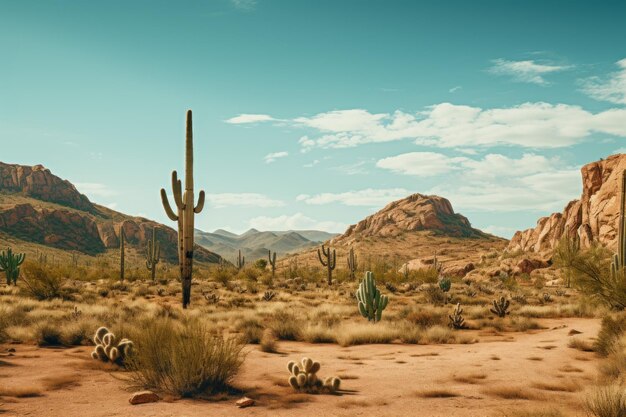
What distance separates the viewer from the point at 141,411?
6203mm

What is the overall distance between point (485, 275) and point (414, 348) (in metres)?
38.8

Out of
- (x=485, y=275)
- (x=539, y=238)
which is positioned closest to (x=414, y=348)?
(x=485, y=275)

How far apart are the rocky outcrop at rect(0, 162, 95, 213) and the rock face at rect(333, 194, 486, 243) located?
233 ft

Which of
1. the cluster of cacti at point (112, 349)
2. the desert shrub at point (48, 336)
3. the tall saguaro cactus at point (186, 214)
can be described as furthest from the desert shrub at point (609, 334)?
the tall saguaro cactus at point (186, 214)

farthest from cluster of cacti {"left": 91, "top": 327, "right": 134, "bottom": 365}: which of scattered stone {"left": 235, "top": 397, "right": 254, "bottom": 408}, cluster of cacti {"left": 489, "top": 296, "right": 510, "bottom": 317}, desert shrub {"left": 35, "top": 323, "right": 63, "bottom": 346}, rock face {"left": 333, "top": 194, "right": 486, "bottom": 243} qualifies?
rock face {"left": 333, "top": 194, "right": 486, "bottom": 243}

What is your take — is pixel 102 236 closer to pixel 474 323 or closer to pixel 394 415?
pixel 474 323

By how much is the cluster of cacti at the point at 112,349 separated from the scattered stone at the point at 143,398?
248 cm

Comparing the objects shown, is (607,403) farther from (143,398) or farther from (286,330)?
(286,330)

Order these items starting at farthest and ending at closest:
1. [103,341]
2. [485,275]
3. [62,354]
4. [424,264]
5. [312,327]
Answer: [424,264], [485,275], [312,327], [62,354], [103,341]

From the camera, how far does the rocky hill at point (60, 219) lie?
96562 millimetres

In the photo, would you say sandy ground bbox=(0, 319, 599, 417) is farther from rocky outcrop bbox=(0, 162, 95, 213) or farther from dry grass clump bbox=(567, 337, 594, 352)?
rocky outcrop bbox=(0, 162, 95, 213)

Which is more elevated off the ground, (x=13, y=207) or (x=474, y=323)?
(x=13, y=207)

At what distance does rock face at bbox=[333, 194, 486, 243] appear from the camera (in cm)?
11012

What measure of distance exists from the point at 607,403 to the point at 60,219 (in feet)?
375
